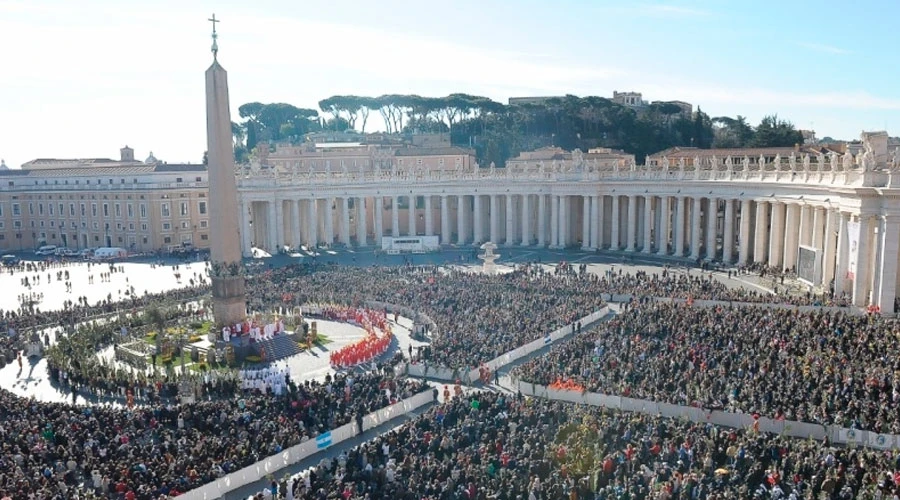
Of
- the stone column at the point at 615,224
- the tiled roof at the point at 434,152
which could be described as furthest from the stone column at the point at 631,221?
the tiled roof at the point at 434,152

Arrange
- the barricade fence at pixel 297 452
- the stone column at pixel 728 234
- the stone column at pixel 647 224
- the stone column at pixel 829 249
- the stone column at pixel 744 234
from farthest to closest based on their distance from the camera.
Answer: the stone column at pixel 647 224 → the stone column at pixel 728 234 → the stone column at pixel 744 234 → the stone column at pixel 829 249 → the barricade fence at pixel 297 452

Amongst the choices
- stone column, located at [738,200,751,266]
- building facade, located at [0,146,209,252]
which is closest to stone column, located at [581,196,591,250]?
stone column, located at [738,200,751,266]

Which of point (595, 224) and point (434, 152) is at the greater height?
point (434, 152)

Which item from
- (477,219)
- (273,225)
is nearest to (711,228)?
(477,219)

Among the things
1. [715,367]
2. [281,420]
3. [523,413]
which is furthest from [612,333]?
[281,420]

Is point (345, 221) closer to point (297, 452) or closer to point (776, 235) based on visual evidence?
point (776, 235)

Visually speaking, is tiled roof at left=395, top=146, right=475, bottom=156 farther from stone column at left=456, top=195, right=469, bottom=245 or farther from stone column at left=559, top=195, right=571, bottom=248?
stone column at left=559, top=195, right=571, bottom=248

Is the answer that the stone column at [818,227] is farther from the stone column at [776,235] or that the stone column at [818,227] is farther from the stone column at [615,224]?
the stone column at [615,224]

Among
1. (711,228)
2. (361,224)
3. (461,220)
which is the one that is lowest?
(361,224)
